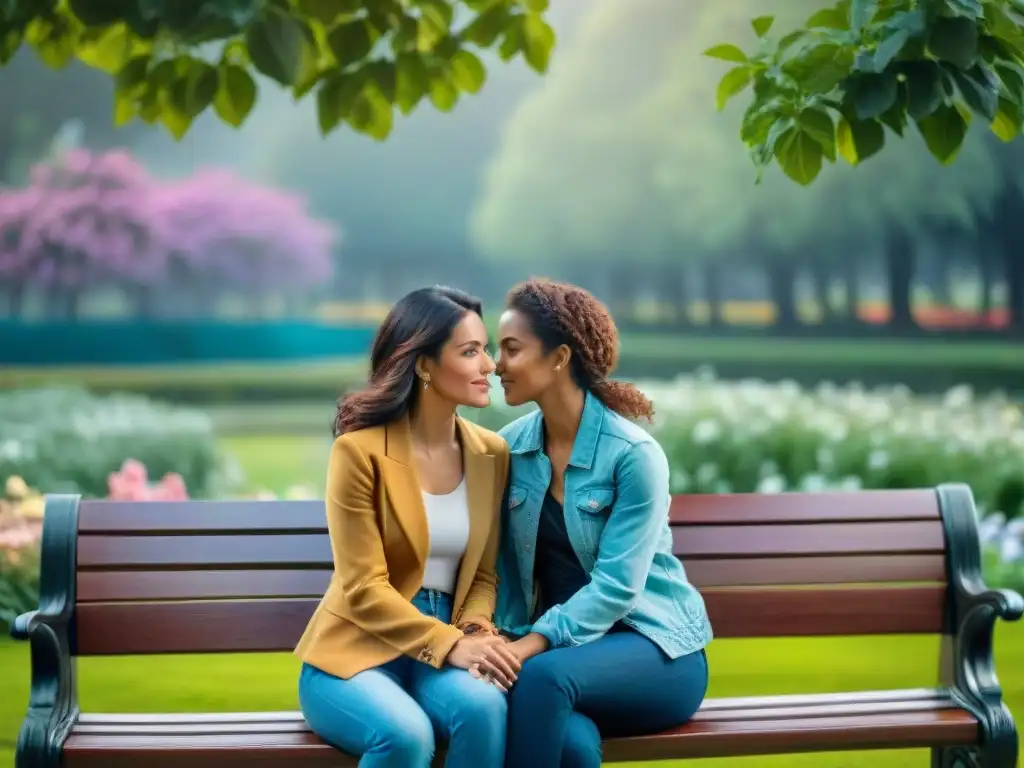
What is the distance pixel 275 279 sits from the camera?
7.19 meters

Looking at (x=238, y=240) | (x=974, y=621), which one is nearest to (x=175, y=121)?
(x=974, y=621)

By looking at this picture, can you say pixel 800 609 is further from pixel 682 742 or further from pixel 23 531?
pixel 23 531

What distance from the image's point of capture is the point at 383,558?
3.29 metres

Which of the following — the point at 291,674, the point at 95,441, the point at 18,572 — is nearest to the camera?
the point at 291,674

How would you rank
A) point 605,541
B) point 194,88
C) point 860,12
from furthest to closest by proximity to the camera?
point 605,541 → point 860,12 → point 194,88

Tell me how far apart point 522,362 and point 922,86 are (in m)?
1.19

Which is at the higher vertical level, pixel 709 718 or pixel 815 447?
pixel 815 447

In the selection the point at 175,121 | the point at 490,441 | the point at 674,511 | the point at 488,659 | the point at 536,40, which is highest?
the point at 536,40

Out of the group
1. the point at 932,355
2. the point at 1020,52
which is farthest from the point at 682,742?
the point at 932,355

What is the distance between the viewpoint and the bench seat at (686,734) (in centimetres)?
323

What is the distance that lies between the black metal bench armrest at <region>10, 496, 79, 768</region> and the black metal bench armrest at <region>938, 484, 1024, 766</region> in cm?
244

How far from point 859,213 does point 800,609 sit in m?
3.99

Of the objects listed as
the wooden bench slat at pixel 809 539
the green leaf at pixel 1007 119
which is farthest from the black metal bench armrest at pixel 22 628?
the green leaf at pixel 1007 119

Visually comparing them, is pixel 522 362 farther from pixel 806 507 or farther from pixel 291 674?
pixel 291 674
